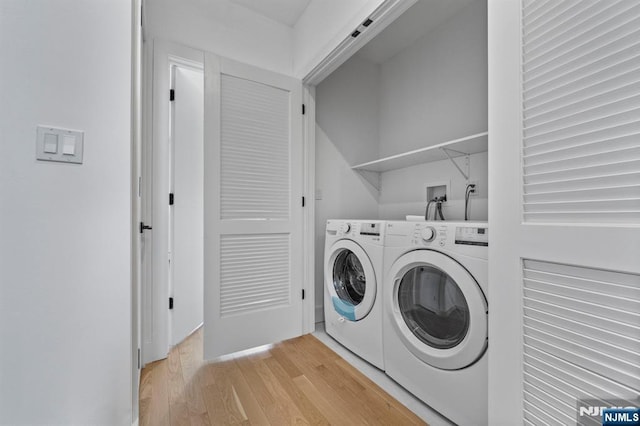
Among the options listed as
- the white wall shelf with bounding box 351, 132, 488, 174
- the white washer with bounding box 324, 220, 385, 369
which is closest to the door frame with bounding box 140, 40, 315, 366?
the white washer with bounding box 324, 220, 385, 369

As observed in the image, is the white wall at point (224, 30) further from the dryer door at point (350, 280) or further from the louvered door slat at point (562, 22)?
the louvered door slat at point (562, 22)

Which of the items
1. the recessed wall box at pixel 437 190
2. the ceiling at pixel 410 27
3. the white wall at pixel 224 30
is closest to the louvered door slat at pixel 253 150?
the white wall at pixel 224 30

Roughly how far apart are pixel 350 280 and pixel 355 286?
6 cm

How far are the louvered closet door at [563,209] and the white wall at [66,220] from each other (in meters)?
1.36

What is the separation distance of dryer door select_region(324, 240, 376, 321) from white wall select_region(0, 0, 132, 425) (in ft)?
3.98

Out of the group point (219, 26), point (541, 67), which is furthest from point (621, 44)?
point (219, 26)

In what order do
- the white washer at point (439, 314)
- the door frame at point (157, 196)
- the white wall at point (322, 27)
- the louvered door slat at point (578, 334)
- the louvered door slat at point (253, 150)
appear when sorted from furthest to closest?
the louvered door slat at point (253, 150), the door frame at point (157, 196), the white wall at point (322, 27), the white washer at point (439, 314), the louvered door slat at point (578, 334)

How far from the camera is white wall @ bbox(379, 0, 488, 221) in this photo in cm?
185

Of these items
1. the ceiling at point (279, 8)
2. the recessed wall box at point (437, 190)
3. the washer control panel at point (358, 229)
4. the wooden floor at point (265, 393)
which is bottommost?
the wooden floor at point (265, 393)

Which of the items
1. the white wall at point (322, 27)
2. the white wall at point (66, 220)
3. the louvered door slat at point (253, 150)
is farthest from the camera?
the louvered door slat at point (253, 150)

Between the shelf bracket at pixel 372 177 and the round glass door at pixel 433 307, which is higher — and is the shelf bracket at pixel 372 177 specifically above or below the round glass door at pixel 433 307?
above

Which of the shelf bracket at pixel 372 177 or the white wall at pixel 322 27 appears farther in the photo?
the shelf bracket at pixel 372 177

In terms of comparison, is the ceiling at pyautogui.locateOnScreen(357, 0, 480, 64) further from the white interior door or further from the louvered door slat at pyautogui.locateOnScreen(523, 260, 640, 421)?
the louvered door slat at pyautogui.locateOnScreen(523, 260, 640, 421)

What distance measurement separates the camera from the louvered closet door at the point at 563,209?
0.61m
